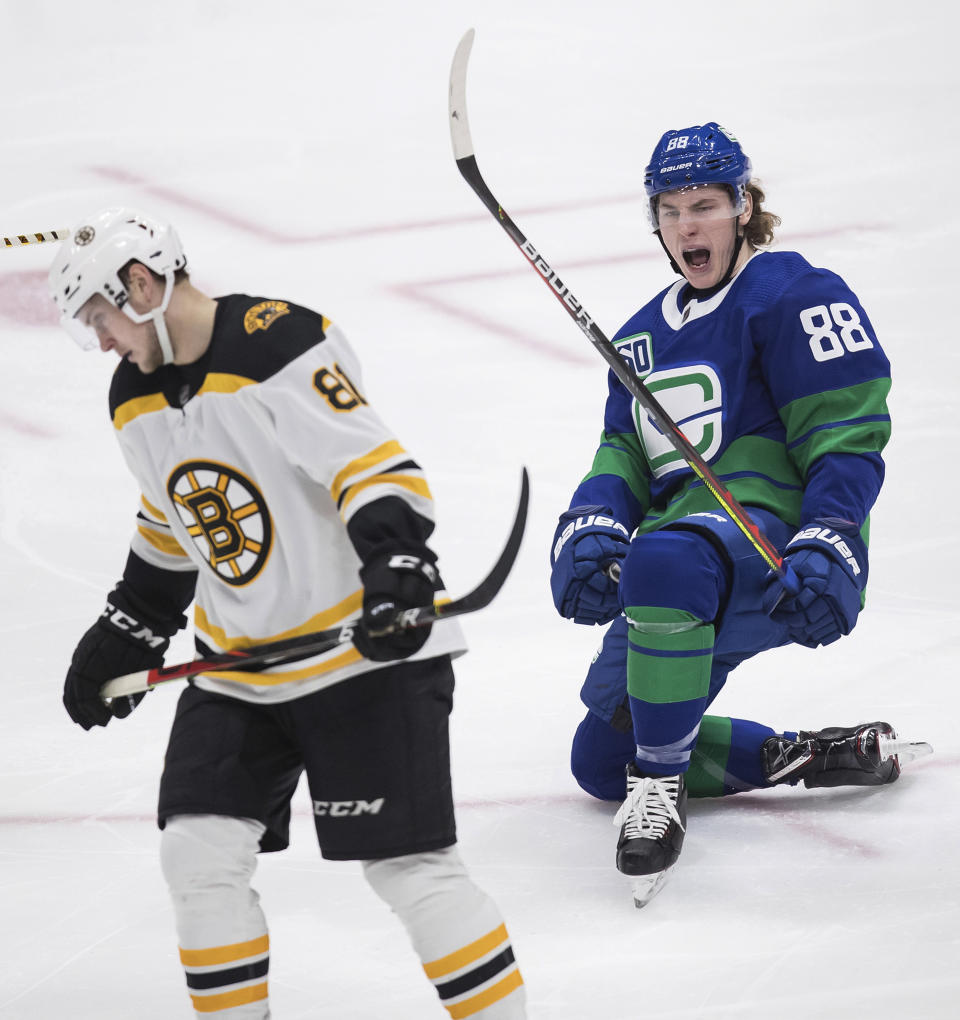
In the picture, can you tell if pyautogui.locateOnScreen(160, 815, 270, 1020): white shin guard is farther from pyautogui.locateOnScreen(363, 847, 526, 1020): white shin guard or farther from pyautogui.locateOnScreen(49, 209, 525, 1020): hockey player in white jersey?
pyautogui.locateOnScreen(363, 847, 526, 1020): white shin guard

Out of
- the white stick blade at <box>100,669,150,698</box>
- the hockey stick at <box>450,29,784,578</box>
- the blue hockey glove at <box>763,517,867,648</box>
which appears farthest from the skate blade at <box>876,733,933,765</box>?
the white stick blade at <box>100,669,150,698</box>

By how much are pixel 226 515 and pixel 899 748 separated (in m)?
1.54

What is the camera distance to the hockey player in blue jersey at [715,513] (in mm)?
2691

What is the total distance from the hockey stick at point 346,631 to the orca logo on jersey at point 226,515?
0.10 metres

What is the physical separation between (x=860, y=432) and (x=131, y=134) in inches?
197

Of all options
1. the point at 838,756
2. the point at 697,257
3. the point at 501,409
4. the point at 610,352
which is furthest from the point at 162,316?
the point at 501,409

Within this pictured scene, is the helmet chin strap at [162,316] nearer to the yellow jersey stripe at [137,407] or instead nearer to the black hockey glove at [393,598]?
the yellow jersey stripe at [137,407]

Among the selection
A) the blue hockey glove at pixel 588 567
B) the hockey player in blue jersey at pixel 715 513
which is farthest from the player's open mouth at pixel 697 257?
the blue hockey glove at pixel 588 567

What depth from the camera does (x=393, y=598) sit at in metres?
1.83

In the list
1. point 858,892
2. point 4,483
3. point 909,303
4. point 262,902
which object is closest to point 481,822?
point 262,902

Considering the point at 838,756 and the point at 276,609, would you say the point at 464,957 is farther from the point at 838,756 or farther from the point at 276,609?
the point at 838,756

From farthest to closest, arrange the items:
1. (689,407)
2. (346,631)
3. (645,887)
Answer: (689,407) < (645,887) < (346,631)

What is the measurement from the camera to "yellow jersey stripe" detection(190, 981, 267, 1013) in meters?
1.94

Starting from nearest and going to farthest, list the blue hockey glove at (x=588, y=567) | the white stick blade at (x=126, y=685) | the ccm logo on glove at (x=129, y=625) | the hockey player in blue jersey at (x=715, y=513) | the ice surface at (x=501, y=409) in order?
the white stick blade at (x=126, y=685), the ccm logo on glove at (x=129, y=625), the ice surface at (x=501, y=409), the hockey player in blue jersey at (x=715, y=513), the blue hockey glove at (x=588, y=567)
